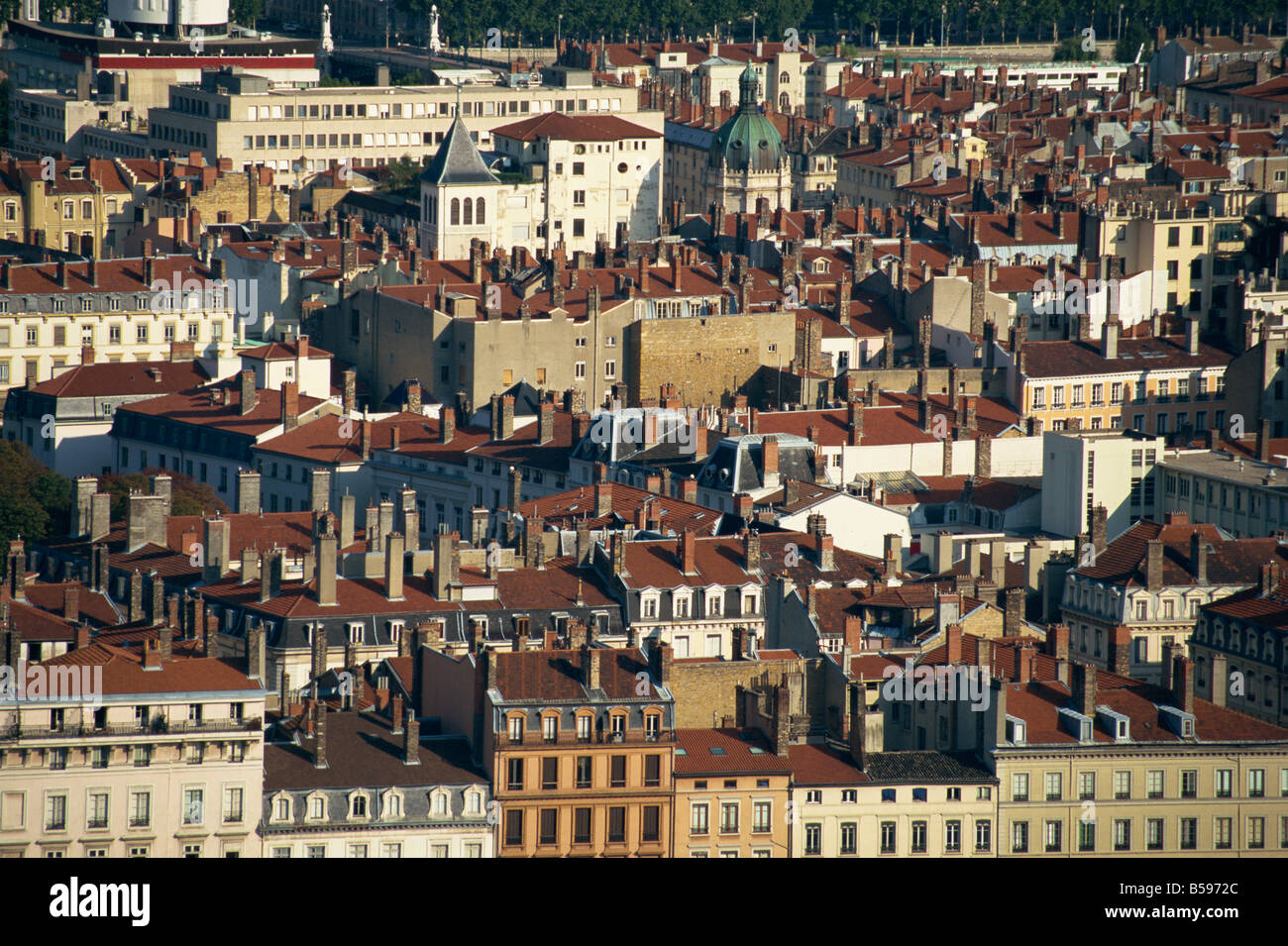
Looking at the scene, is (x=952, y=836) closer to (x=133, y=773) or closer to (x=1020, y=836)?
(x=1020, y=836)

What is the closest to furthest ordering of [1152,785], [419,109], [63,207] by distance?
1. [1152,785]
2. [63,207]
3. [419,109]

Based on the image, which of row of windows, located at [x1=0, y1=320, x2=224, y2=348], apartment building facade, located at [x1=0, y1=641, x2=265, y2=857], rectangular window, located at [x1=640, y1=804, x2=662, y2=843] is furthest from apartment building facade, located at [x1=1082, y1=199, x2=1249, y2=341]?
apartment building facade, located at [x1=0, y1=641, x2=265, y2=857]

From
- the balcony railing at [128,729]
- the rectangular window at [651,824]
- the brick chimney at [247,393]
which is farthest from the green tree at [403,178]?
the balcony railing at [128,729]

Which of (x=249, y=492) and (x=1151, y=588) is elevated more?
(x=1151, y=588)

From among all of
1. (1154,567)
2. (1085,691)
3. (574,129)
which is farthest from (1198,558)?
(574,129)

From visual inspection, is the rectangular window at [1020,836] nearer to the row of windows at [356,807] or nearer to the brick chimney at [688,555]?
the row of windows at [356,807]
